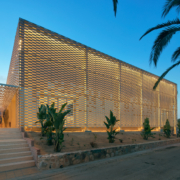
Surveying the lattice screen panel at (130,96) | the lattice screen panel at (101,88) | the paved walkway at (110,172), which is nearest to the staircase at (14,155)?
the paved walkway at (110,172)

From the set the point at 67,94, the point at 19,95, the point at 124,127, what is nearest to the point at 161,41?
the point at 67,94

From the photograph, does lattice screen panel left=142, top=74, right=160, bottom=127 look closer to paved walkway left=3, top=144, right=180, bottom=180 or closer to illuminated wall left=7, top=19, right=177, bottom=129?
illuminated wall left=7, top=19, right=177, bottom=129

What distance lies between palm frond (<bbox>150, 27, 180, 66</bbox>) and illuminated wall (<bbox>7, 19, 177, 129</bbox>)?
24.7 feet

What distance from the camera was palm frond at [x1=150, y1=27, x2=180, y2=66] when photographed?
8.18 m

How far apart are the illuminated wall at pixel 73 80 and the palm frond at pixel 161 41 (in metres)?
7.54

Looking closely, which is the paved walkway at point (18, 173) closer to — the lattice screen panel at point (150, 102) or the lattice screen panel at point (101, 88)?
the lattice screen panel at point (101, 88)

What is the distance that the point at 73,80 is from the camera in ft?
47.3

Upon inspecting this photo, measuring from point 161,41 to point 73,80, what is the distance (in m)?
8.14

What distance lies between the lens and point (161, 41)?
8398 mm

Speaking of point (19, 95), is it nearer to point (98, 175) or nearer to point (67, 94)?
point (67, 94)

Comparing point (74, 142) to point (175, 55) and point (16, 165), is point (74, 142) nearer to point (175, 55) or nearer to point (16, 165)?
point (16, 165)

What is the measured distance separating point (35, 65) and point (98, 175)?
916cm

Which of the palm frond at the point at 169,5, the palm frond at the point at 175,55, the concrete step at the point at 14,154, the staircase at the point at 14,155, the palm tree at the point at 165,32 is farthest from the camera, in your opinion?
the palm frond at the point at 175,55

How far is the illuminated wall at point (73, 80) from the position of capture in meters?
11.6
